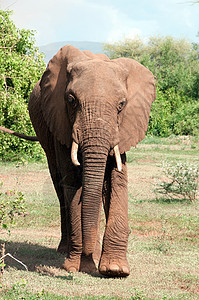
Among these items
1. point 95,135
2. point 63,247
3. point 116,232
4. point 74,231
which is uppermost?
point 95,135

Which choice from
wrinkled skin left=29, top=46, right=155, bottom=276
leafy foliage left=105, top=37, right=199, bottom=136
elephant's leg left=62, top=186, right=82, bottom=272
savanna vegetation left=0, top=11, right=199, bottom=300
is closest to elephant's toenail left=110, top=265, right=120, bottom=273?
wrinkled skin left=29, top=46, right=155, bottom=276

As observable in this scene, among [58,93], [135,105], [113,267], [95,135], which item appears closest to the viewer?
[95,135]

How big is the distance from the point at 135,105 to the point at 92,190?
3.87ft

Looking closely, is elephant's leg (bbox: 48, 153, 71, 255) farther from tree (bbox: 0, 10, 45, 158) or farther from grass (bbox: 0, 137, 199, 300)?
tree (bbox: 0, 10, 45, 158)

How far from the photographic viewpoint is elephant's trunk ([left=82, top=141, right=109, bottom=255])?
4.73m

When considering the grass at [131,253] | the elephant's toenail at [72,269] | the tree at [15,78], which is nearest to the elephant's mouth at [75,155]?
the grass at [131,253]

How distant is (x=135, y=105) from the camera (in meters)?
5.47

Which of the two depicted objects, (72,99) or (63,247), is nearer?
(72,99)

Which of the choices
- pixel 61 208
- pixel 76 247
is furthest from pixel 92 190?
pixel 61 208

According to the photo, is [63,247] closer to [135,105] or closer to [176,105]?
[135,105]

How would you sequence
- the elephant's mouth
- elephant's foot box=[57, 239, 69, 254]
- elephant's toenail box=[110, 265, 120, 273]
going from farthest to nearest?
elephant's foot box=[57, 239, 69, 254]
elephant's toenail box=[110, 265, 120, 273]
the elephant's mouth

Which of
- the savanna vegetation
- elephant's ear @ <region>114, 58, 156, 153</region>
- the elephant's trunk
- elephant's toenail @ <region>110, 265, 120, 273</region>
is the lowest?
the savanna vegetation

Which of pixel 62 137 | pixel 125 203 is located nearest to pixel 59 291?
pixel 125 203

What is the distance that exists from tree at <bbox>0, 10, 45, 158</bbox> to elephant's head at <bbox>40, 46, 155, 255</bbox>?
9782mm
